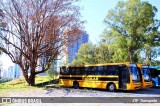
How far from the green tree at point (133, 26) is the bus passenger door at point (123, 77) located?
14178mm

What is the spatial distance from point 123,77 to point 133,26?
15565mm

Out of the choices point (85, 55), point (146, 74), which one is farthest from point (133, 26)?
point (85, 55)

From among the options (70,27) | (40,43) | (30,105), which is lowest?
(30,105)

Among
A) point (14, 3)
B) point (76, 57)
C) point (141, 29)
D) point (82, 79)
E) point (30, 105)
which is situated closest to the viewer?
point (30, 105)

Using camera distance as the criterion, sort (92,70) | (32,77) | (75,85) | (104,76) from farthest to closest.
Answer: (32,77), (75,85), (92,70), (104,76)

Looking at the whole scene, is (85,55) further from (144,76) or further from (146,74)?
(144,76)

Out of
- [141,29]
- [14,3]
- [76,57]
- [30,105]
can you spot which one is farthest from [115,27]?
[76,57]

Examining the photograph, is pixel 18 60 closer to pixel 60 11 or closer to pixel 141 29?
pixel 60 11

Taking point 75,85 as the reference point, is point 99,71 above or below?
above

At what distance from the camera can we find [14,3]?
26.9m

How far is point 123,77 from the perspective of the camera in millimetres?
21375

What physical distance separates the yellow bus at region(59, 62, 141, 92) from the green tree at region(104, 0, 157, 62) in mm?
11957

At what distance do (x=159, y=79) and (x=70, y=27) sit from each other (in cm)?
1141

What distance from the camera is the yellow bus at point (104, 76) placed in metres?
21.2
